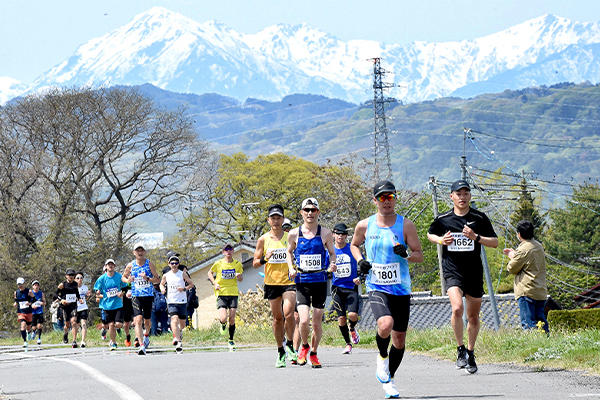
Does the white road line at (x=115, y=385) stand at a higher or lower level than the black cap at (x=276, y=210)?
lower

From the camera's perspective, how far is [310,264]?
1084 cm

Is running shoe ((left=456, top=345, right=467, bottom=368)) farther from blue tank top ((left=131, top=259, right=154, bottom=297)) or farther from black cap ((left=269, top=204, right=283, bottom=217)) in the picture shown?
blue tank top ((left=131, top=259, right=154, bottom=297))

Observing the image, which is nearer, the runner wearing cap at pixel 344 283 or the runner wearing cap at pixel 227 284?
the runner wearing cap at pixel 344 283

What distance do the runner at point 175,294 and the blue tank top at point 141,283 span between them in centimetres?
28

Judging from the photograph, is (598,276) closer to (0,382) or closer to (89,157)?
(89,157)

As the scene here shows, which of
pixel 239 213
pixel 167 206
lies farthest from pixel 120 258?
pixel 239 213

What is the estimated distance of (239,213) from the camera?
7775 cm

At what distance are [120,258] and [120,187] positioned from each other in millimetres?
4750

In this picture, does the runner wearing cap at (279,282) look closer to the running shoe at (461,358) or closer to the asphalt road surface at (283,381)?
the asphalt road surface at (283,381)

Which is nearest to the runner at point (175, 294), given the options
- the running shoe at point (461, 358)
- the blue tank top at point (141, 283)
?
the blue tank top at point (141, 283)

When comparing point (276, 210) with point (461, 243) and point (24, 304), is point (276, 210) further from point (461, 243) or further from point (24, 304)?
point (24, 304)

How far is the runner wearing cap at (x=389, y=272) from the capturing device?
8.15 m

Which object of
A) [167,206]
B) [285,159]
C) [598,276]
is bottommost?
[598,276]

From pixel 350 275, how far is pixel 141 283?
174 inches
